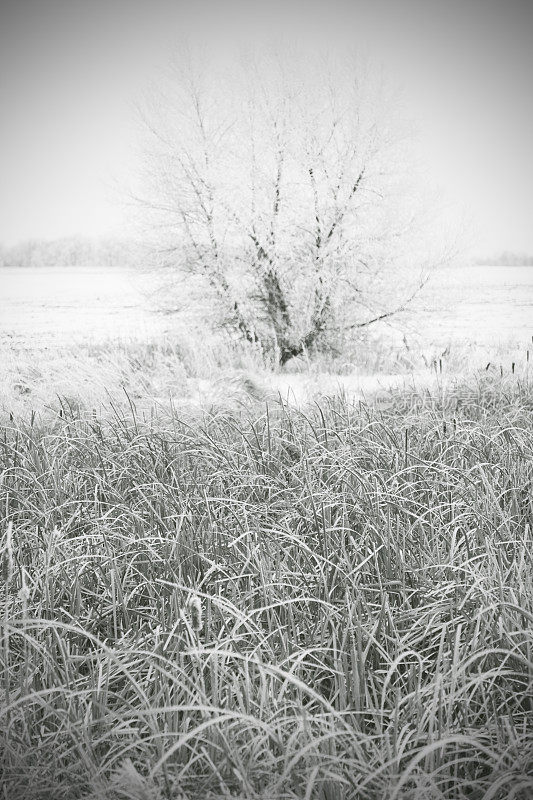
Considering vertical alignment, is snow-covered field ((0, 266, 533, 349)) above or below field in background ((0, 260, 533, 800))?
above

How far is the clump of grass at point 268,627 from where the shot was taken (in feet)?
3.56

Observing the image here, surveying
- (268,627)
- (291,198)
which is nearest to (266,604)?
(268,627)

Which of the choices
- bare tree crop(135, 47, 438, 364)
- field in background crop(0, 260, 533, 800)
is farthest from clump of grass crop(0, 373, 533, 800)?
bare tree crop(135, 47, 438, 364)

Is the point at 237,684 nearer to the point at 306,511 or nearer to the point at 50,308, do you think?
the point at 306,511

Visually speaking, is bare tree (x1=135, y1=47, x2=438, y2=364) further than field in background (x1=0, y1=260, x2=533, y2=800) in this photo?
Yes

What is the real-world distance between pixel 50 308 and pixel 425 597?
8676 mm

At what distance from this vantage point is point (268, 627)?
62.5 inches

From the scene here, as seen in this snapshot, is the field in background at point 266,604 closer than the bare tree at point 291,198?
Yes

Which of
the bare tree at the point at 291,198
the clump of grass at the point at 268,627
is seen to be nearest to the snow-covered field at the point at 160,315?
the bare tree at the point at 291,198

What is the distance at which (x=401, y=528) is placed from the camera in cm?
195

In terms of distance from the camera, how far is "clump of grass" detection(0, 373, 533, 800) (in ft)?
3.56

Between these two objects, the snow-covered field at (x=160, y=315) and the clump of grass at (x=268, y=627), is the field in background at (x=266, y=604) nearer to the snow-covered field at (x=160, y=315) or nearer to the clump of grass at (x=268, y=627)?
the clump of grass at (x=268, y=627)

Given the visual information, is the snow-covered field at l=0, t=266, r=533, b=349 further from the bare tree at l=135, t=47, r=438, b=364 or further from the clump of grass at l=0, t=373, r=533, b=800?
the clump of grass at l=0, t=373, r=533, b=800

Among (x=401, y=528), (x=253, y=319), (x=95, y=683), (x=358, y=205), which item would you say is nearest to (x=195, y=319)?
(x=253, y=319)
